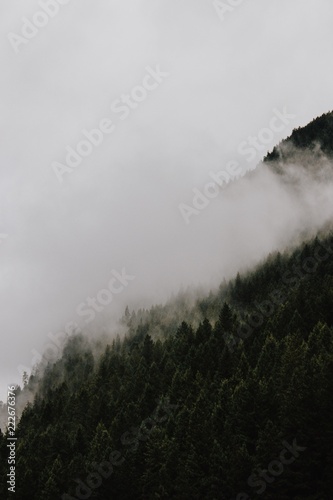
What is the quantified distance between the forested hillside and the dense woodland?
143 mm

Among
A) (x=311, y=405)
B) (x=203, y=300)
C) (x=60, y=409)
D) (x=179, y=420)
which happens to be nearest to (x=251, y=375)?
(x=179, y=420)

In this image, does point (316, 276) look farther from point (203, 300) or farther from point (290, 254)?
point (203, 300)

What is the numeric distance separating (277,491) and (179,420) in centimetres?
2159

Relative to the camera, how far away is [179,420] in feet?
224

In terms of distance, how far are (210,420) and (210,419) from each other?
0.35 m

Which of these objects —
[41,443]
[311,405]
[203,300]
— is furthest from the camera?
[203,300]

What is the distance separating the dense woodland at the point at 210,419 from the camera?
5047cm

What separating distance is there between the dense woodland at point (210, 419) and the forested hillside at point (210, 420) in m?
0.14

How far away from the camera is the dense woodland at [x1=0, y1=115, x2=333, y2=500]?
5047cm
